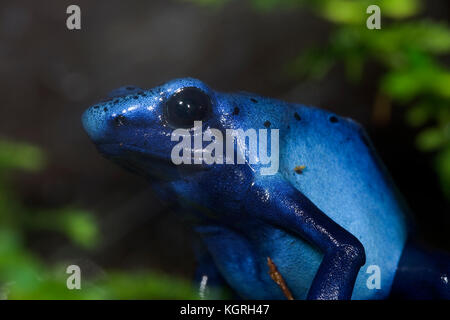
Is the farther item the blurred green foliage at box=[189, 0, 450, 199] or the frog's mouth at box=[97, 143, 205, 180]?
the blurred green foliage at box=[189, 0, 450, 199]

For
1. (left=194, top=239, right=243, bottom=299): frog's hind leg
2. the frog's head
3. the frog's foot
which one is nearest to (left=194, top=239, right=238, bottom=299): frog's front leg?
(left=194, top=239, right=243, bottom=299): frog's hind leg

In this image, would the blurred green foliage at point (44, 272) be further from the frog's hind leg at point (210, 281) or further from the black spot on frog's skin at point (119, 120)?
the black spot on frog's skin at point (119, 120)

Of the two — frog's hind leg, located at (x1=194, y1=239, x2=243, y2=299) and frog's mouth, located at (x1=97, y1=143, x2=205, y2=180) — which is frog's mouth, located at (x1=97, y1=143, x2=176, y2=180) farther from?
frog's hind leg, located at (x1=194, y1=239, x2=243, y2=299)

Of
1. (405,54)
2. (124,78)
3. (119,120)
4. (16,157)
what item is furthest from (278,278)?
(124,78)

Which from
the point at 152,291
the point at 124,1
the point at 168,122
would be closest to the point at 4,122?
the point at 124,1

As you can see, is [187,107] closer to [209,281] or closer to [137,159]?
[137,159]

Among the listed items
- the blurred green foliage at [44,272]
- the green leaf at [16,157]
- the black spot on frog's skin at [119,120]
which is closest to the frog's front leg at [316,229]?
the black spot on frog's skin at [119,120]

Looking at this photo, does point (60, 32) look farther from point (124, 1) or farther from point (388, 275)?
point (388, 275)
